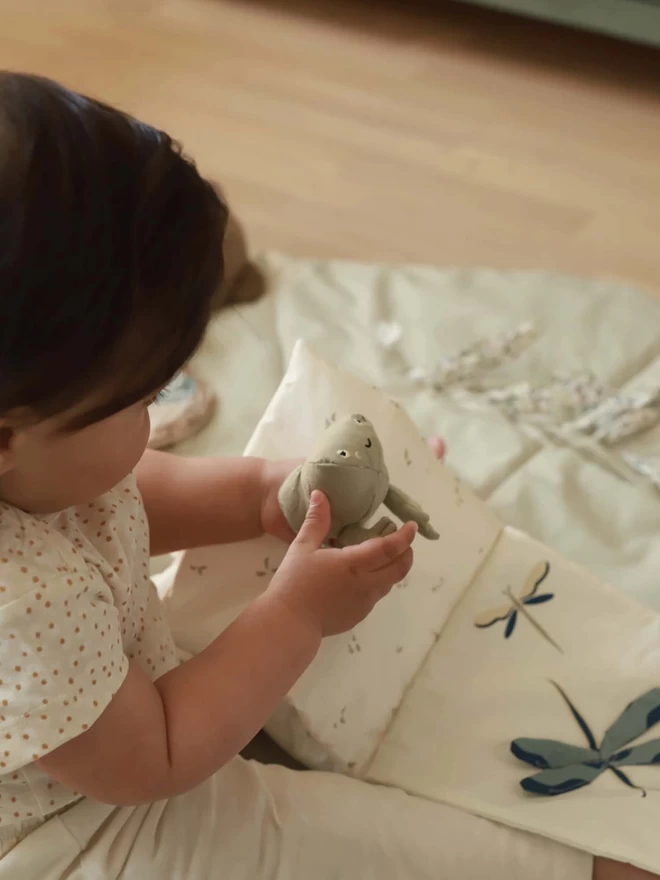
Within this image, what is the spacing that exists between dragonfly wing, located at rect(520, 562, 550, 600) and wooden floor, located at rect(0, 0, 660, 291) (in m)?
0.84

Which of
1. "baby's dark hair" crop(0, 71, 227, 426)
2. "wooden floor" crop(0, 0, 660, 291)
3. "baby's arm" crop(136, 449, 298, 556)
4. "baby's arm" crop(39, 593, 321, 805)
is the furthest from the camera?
"wooden floor" crop(0, 0, 660, 291)

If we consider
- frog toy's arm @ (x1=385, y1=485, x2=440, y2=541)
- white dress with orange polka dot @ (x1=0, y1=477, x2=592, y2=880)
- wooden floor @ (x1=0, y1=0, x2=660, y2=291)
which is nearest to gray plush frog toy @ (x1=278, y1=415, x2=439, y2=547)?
frog toy's arm @ (x1=385, y1=485, x2=440, y2=541)

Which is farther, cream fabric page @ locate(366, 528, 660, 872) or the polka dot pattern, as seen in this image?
cream fabric page @ locate(366, 528, 660, 872)

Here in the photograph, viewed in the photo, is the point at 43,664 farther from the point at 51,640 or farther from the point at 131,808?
the point at 131,808

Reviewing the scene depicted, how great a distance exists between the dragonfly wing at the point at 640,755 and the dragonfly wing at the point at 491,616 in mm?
147

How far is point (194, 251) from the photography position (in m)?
0.49

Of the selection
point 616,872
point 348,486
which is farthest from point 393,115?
point 616,872

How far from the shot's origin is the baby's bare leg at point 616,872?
2.15ft

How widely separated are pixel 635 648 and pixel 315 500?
12.6 inches

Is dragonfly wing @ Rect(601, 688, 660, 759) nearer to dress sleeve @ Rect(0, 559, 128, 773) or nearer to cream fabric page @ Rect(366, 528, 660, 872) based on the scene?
cream fabric page @ Rect(366, 528, 660, 872)

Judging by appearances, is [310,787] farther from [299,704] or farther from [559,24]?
[559,24]

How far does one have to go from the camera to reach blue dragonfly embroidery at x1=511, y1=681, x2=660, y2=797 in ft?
2.29

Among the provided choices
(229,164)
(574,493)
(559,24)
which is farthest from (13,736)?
(559,24)

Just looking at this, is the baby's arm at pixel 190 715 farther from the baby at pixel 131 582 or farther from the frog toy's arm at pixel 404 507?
the frog toy's arm at pixel 404 507
